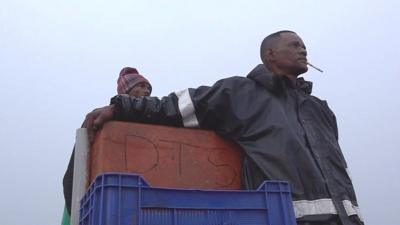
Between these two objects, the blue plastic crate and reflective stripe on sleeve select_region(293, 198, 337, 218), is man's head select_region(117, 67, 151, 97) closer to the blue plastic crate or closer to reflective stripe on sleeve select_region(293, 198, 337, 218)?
reflective stripe on sleeve select_region(293, 198, 337, 218)

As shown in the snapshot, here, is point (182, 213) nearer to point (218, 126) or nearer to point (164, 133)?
point (164, 133)

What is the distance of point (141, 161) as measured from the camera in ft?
7.39

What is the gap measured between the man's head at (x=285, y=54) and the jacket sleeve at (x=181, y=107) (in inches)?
25.8

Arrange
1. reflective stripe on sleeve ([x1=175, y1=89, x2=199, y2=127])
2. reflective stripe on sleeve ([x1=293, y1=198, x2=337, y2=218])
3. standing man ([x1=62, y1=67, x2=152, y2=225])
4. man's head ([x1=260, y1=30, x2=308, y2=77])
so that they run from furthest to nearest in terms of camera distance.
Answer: standing man ([x1=62, y1=67, x2=152, y2=225]) < man's head ([x1=260, y1=30, x2=308, y2=77]) < reflective stripe on sleeve ([x1=175, y1=89, x2=199, y2=127]) < reflective stripe on sleeve ([x1=293, y1=198, x2=337, y2=218])

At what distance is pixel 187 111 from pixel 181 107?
1.6 inches

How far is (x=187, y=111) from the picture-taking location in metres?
2.49

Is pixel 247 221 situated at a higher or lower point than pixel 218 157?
lower

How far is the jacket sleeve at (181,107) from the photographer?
2371mm

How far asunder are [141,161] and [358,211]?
3.89 feet

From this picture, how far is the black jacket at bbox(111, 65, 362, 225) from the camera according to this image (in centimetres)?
225

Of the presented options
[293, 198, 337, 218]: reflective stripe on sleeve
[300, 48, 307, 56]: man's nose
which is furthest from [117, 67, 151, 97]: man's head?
[293, 198, 337, 218]: reflective stripe on sleeve

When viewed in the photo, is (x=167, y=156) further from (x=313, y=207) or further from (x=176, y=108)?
(x=313, y=207)

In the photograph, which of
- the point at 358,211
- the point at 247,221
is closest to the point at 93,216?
the point at 247,221

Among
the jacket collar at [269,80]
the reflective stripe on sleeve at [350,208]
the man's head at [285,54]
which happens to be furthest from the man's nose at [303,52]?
the reflective stripe on sleeve at [350,208]
